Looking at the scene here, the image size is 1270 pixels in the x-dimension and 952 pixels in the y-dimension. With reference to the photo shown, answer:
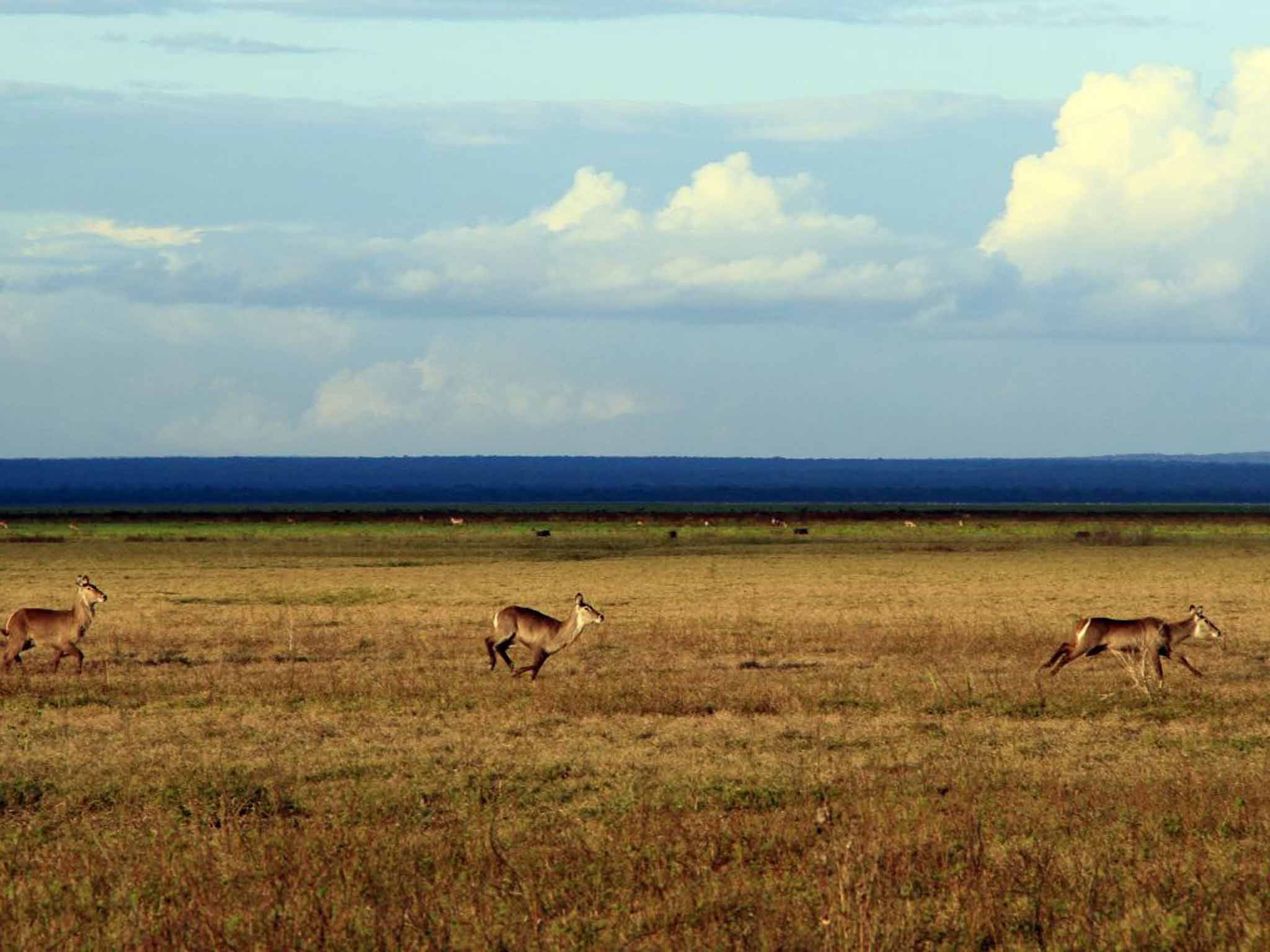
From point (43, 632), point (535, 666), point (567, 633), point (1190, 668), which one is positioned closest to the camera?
point (1190, 668)

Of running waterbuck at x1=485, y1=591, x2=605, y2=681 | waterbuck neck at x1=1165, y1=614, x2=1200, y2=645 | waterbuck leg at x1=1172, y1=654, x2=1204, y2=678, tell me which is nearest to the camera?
waterbuck leg at x1=1172, y1=654, x2=1204, y2=678

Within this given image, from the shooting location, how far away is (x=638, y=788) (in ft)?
42.0

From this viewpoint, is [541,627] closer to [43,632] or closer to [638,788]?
[43,632]

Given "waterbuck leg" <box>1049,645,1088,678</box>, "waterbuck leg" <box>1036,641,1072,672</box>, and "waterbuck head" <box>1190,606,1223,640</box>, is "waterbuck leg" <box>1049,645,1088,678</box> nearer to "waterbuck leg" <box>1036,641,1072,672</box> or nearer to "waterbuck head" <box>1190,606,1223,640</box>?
"waterbuck leg" <box>1036,641,1072,672</box>

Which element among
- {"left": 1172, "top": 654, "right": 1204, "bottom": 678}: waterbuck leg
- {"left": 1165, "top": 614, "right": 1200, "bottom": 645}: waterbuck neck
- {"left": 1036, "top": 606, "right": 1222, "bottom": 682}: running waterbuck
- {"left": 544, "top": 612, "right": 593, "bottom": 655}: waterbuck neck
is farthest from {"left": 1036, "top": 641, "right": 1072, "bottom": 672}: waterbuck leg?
{"left": 544, "top": 612, "right": 593, "bottom": 655}: waterbuck neck

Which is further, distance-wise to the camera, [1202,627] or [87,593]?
[87,593]

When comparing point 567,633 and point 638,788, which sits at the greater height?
point 567,633

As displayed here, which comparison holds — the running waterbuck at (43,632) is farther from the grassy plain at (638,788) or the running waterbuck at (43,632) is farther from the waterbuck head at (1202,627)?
the waterbuck head at (1202,627)

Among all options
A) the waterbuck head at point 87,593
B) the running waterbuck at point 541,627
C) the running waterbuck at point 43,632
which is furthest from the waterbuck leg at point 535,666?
the waterbuck head at point 87,593

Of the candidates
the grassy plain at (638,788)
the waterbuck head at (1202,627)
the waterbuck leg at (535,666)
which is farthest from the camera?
the waterbuck head at (1202,627)

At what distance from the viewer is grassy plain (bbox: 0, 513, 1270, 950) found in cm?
878

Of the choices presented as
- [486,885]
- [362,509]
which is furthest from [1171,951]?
[362,509]

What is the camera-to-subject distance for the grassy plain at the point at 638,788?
28.8 ft

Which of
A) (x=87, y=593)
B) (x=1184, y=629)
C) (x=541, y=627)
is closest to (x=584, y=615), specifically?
(x=541, y=627)
